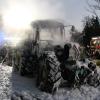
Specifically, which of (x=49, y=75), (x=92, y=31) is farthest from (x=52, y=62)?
(x=92, y=31)

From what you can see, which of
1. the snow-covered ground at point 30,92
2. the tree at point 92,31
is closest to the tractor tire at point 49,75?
the snow-covered ground at point 30,92

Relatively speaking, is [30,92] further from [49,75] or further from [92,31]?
[92,31]

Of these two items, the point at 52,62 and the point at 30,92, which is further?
the point at 52,62

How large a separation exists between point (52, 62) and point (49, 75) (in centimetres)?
47

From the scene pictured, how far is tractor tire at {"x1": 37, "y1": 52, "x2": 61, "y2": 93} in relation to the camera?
9.72 meters

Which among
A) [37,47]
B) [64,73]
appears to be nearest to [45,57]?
[64,73]

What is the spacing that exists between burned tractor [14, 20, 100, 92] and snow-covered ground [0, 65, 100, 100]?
0.94 feet

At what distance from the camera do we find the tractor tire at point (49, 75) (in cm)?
972

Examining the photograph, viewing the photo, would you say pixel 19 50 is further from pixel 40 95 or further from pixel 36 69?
pixel 40 95

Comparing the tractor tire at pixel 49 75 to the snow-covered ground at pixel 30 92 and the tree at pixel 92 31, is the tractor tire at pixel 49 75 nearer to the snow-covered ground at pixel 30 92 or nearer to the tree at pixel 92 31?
the snow-covered ground at pixel 30 92

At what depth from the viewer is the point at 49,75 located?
32.0ft

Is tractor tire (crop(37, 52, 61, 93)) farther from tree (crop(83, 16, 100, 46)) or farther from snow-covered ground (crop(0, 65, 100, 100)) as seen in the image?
tree (crop(83, 16, 100, 46))

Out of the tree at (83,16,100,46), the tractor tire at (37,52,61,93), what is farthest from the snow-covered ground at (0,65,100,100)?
the tree at (83,16,100,46)

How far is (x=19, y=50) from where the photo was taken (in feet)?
43.9
